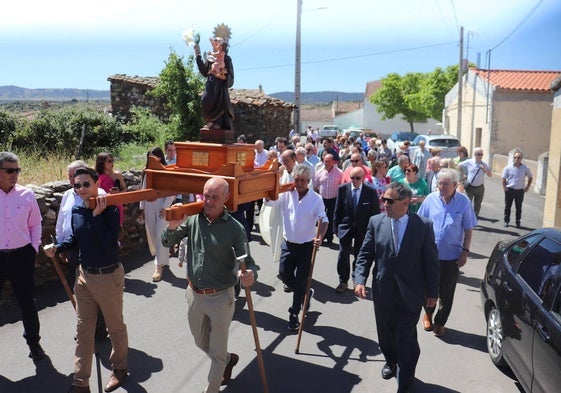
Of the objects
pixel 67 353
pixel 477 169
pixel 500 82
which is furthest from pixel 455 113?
pixel 67 353

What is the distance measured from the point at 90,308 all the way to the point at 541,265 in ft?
13.3

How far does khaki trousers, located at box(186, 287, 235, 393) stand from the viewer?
4.27 m

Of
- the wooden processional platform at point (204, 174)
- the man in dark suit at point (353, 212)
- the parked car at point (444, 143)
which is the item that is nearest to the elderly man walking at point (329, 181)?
the man in dark suit at point (353, 212)

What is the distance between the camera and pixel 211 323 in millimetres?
4301

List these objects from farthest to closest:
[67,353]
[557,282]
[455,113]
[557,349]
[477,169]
Result: [455,113]
[477,169]
[67,353]
[557,282]
[557,349]

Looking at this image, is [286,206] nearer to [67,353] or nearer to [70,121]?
[67,353]

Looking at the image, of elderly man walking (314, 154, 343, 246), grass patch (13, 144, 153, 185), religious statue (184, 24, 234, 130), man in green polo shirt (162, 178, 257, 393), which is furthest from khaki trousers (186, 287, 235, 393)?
grass patch (13, 144, 153, 185)

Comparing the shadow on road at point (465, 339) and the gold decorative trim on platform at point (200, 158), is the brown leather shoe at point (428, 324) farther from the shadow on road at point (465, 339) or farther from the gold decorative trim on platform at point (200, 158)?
the gold decorative trim on platform at point (200, 158)

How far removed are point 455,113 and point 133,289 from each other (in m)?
32.9

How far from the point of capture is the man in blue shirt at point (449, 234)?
585cm

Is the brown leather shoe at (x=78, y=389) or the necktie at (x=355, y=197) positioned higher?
the necktie at (x=355, y=197)

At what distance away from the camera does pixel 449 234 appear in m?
5.84

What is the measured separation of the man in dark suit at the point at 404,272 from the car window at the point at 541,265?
85cm

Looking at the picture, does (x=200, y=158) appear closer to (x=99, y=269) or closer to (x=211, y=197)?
(x=211, y=197)
